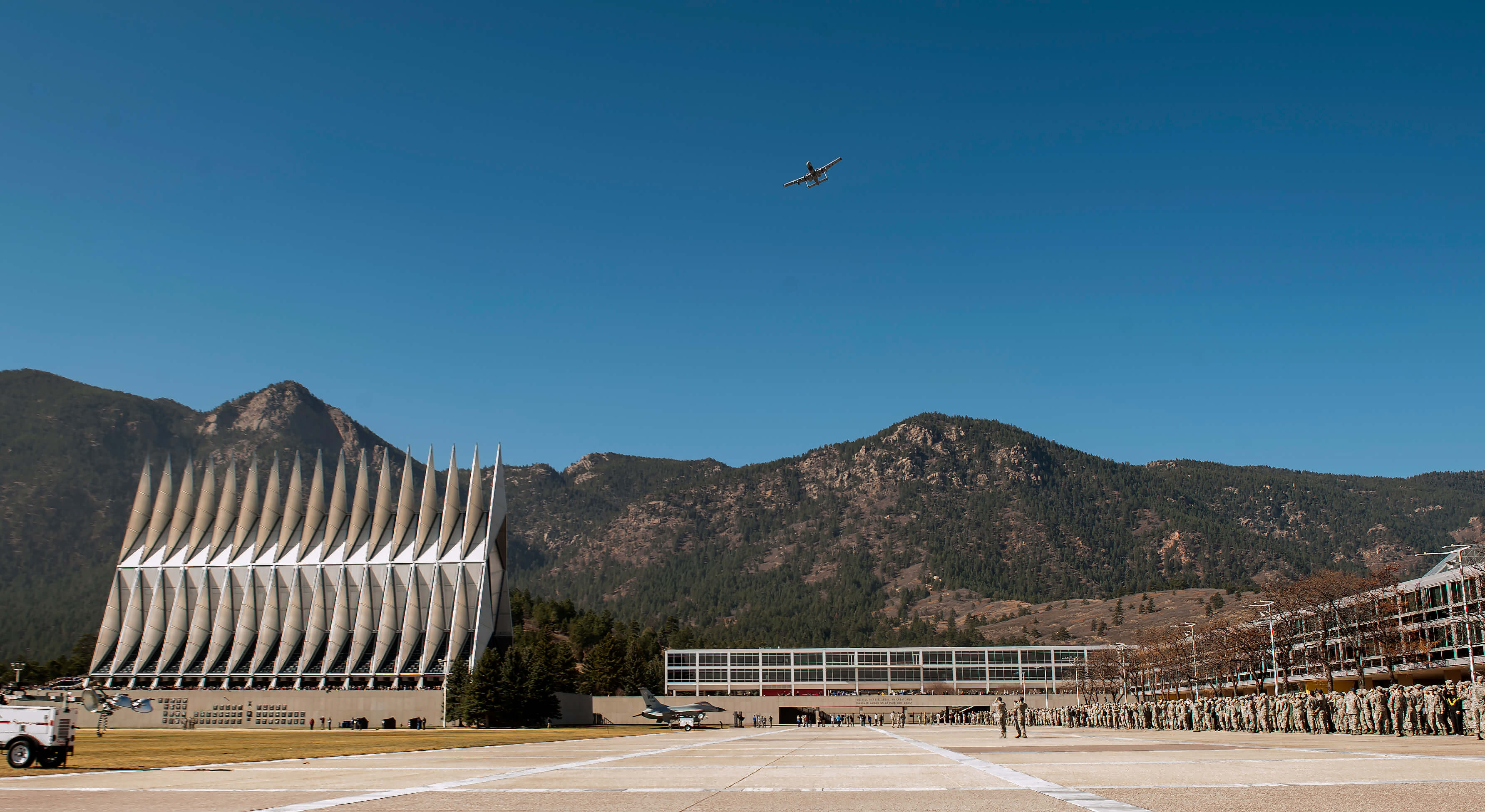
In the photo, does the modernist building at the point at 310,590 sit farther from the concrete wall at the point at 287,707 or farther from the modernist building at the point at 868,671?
the modernist building at the point at 868,671

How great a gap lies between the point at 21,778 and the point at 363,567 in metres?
101

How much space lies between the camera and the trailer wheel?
63.7ft

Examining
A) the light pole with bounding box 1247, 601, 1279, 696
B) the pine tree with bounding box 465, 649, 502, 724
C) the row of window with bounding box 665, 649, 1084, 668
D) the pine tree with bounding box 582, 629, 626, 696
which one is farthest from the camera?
the row of window with bounding box 665, 649, 1084, 668

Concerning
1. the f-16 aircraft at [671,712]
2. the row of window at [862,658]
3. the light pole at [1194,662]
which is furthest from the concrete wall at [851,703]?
the light pole at [1194,662]

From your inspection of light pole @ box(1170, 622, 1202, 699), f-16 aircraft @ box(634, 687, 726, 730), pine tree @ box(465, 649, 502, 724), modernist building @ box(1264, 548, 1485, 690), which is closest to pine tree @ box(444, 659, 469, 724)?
pine tree @ box(465, 649, 502, 724)

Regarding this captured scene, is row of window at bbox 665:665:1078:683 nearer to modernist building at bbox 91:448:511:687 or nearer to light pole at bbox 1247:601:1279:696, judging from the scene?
light pole at bbox 1247:601:1279:696

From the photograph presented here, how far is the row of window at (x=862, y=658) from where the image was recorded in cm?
15612

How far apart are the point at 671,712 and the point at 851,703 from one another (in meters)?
54.1

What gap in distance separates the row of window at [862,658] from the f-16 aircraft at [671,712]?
48320 millimetres

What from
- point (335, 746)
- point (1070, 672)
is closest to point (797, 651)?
point (1070, 672)

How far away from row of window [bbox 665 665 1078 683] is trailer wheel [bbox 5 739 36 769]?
487ft

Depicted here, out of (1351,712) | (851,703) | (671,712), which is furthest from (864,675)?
(1351,712)

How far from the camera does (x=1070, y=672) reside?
15462 cm

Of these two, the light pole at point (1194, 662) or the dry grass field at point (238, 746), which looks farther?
the light pole at point (1194, 662)
